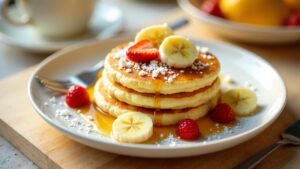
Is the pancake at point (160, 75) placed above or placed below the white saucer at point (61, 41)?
above

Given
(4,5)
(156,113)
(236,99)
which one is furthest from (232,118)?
(4,5)

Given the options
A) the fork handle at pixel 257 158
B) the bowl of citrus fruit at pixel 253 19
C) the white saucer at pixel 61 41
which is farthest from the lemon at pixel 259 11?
the fork handle at pixel 257 158

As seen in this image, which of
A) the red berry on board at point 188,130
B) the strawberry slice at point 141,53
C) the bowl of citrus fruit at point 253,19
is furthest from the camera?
the bowl of citrus fruit at point 253,19

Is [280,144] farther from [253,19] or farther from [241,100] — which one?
[253,19]

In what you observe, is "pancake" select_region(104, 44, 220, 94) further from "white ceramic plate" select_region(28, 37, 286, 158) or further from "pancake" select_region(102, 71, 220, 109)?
"white ceramic plate" select_region(28, 37, 286, 158)


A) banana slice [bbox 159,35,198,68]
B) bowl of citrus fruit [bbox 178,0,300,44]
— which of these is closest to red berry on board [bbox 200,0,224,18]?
bowl of citrus fruit [bbox 178,0,300,44]

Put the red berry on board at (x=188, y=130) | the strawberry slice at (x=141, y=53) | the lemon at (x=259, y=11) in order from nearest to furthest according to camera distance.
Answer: the red berry on board at (x=188, y=130) < the strawberry slice at (x=141, y=53) < the lemon at (x=259, y=11)

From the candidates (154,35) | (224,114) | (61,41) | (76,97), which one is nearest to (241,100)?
(224,114)

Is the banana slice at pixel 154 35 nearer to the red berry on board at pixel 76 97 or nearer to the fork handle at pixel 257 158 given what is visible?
the red berry on board at pixel 76 97
